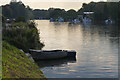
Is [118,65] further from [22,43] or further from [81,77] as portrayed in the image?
[22,43]

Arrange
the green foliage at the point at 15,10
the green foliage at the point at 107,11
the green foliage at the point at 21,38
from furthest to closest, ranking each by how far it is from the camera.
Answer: the green foliage at the point at 107,11 < the green foliage at the point at 15,10 < the green foliage at the point at 21,38

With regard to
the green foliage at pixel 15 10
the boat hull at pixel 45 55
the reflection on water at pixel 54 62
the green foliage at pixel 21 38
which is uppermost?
the green foliage at pixel 15 10

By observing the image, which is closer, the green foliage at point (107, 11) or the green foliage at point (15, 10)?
the green foliage at point (15, 10)

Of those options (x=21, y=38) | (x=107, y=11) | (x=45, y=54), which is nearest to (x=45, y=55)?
(x=45, y=54)

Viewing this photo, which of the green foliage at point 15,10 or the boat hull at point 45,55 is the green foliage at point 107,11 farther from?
the boat hull at point 45,55

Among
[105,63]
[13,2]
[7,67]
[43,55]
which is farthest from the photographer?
[13,2]

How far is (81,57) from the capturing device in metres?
29.8

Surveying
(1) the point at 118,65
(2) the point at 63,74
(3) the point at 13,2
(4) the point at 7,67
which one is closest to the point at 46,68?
(2) the point at 63,74

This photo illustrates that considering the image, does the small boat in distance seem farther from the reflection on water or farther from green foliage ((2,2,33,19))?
green foliage ((2,2,33,19))

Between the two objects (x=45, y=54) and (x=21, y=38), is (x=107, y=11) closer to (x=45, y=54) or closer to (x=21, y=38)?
(x=21, y=38)

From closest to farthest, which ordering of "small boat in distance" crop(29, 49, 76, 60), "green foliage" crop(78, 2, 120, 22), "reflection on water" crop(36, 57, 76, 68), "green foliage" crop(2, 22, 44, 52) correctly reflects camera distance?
"reflection on water" crop(36, 57, 76, 68) → "small boat in distance" crop(29, 49, 76, 60) → "green foliage" crop(2, 22, 44, 52) → "green foliage" crop(78, 2, 120, 22)

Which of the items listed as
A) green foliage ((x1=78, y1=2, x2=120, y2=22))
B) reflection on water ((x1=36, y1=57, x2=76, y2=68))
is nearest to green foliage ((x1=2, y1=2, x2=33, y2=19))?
green foliage ((x1=78, y1=2, x2=120, y2=22))

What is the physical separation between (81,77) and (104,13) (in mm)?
158062

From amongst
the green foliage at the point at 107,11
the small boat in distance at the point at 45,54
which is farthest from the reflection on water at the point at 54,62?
the green foliage at the point at 107,11
